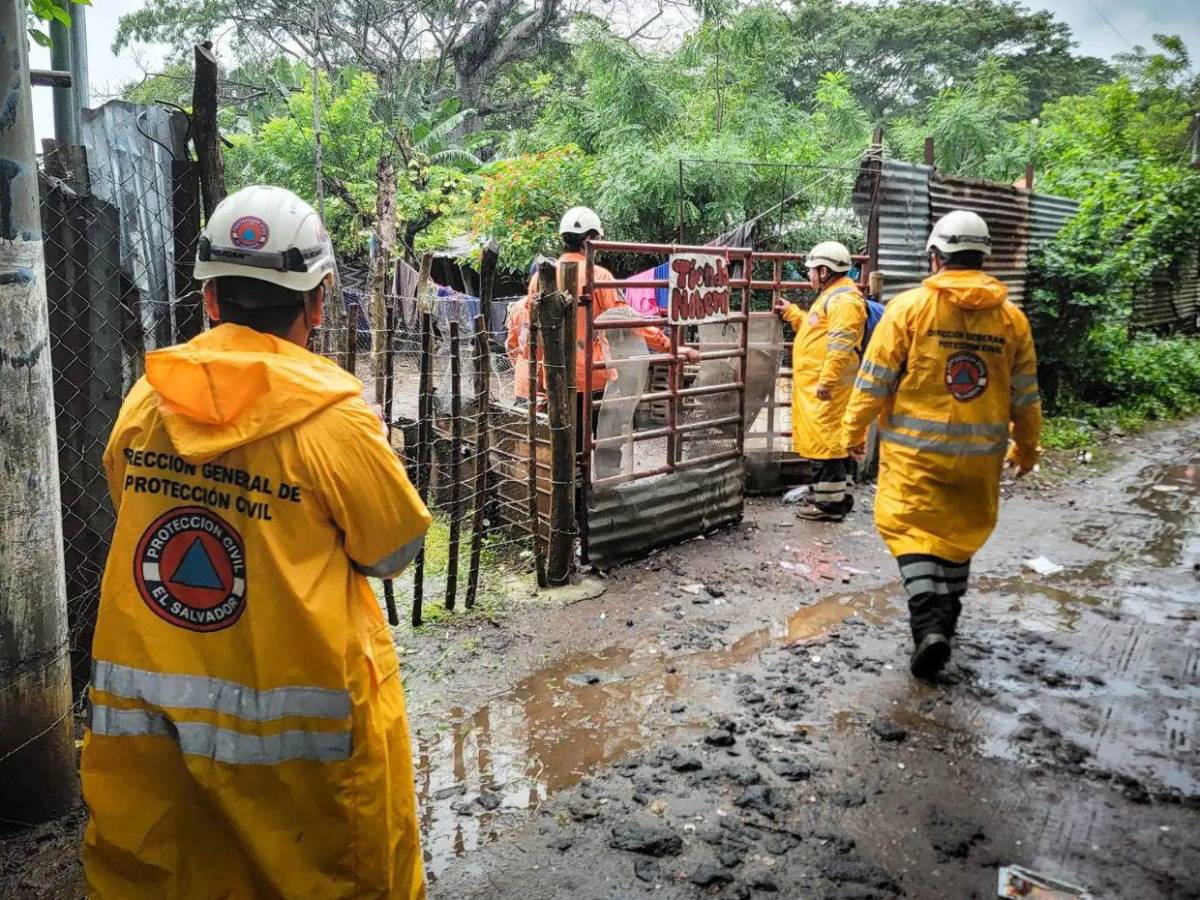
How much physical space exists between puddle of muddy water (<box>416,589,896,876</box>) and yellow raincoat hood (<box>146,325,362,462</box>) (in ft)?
6.07

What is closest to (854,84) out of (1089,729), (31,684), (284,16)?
(284,16)

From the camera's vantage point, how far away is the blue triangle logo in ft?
5.57

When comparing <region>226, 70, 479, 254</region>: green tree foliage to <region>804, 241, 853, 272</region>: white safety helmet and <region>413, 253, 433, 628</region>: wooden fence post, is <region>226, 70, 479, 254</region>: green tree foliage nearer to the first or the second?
<region>804, 241, 853, 272</region>: white safety helmet

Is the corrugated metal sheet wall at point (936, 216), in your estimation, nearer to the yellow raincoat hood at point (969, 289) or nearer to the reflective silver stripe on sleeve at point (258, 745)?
the yellow raincoat hood at point (969, 289)

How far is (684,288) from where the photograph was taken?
19.3 feet

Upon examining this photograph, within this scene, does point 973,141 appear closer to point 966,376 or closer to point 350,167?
point 350,167

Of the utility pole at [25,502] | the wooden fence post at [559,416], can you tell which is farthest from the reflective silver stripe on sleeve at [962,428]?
the utility pole at [25,502]

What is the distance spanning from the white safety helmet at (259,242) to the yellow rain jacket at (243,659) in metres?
0.12

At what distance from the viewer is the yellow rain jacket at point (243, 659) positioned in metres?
1.67

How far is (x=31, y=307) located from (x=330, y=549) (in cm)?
153

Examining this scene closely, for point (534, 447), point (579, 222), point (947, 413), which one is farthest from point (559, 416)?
point (947, 413)

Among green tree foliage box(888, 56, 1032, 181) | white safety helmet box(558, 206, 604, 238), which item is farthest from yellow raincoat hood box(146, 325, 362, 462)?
green tree foliage box(888, 56, 1032, 181)

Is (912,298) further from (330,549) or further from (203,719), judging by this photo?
(203,719)

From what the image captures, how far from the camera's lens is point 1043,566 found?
19.6ft
